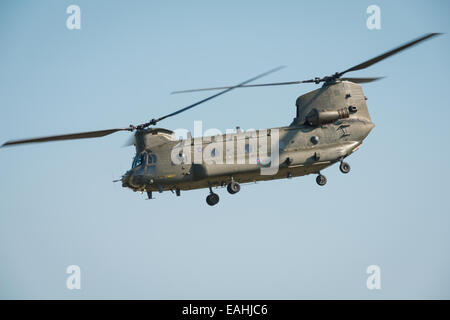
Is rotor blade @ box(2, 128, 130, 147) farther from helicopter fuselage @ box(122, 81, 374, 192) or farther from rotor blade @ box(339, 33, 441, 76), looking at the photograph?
rotor blade @ box(339, 33, 441, 76)

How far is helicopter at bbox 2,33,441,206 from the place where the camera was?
127 ft

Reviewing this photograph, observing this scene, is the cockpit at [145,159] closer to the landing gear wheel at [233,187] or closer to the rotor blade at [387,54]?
the landing gear wheel at [233,187]

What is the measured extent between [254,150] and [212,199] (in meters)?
3.87

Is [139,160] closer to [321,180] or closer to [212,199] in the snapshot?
[212,199]

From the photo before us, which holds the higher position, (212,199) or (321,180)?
(321,180)

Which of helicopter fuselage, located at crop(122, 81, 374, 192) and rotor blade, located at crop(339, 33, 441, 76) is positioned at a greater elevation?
rotor blade, located at crop(339, 33, 441, 76)

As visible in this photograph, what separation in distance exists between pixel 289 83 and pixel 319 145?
3.96 meters

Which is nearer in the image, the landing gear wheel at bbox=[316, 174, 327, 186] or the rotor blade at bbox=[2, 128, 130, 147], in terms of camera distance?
the rotor blade at bbox=[2, 128, 130, 147]

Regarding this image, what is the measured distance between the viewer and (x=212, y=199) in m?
40.3

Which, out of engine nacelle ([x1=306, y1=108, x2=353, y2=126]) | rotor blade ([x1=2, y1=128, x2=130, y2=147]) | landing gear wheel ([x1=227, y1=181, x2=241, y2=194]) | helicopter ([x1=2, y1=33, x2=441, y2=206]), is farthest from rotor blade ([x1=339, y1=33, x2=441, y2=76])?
rotor blade ([x1=2, y1=128, x2=130, y2=147])

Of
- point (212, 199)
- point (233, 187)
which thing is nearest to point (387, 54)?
point (233, 187)
